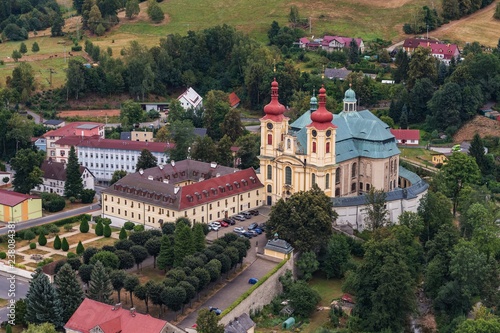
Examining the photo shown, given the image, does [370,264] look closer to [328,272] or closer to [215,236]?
[328,272]

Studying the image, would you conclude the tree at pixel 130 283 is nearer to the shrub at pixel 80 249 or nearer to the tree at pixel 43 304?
the tree at pixel 43 304

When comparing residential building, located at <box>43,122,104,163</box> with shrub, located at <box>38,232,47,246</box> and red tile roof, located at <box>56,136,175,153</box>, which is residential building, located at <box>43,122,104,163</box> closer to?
red tile roof, located at <box>56,136,175,153</box>

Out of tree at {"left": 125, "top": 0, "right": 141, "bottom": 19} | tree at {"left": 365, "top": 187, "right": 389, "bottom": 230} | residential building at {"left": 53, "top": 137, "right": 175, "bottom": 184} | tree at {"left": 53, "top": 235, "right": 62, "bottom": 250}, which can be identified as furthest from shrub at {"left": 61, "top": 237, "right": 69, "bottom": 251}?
tree at {"left": 125, "top": 0, "right": 141, "bottom": 19}

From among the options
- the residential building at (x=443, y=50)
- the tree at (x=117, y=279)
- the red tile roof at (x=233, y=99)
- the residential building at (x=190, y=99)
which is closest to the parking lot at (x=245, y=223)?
the tree at (x=117, y=279)

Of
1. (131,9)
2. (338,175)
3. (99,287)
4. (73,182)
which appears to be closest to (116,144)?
(73,182)

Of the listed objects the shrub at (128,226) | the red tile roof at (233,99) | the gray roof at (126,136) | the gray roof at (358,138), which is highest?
the gray roof at (358,138)
